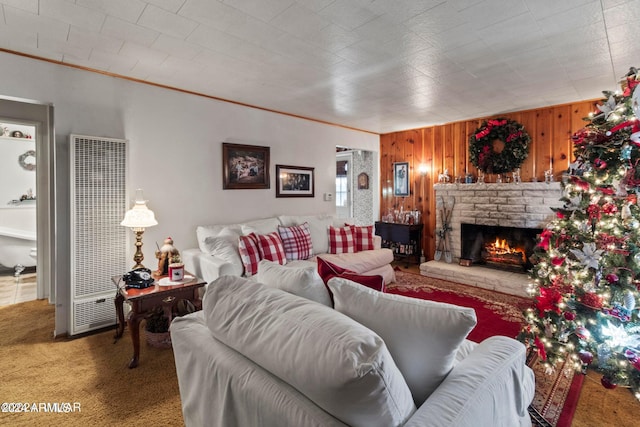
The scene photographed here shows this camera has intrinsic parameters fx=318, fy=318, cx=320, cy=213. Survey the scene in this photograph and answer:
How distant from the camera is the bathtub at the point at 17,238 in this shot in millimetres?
5016

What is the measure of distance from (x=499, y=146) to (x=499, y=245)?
1.44 metres

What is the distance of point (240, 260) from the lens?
3.23 metres

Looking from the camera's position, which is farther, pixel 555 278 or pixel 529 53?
pixel 529 53

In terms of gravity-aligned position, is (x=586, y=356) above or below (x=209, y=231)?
below

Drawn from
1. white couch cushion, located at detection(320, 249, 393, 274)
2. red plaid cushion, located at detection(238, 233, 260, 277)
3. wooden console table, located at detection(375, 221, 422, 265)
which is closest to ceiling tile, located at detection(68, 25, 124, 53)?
red plaid cushion, located at detection(238, 233, 260, 277)

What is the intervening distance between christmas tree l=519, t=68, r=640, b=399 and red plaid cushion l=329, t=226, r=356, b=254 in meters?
2.31

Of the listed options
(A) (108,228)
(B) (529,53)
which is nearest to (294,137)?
(A) (108,228)

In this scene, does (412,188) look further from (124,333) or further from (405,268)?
(124,333)

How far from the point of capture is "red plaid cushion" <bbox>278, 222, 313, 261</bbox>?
148 inches

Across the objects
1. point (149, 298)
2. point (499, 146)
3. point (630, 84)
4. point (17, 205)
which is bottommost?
point (149, 298)

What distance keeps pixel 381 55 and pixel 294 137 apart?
2.24 metres

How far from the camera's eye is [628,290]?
189cm

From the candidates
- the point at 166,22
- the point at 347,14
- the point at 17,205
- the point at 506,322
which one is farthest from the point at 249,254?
the point at 17,205

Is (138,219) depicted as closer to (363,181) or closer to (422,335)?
(422,335)
